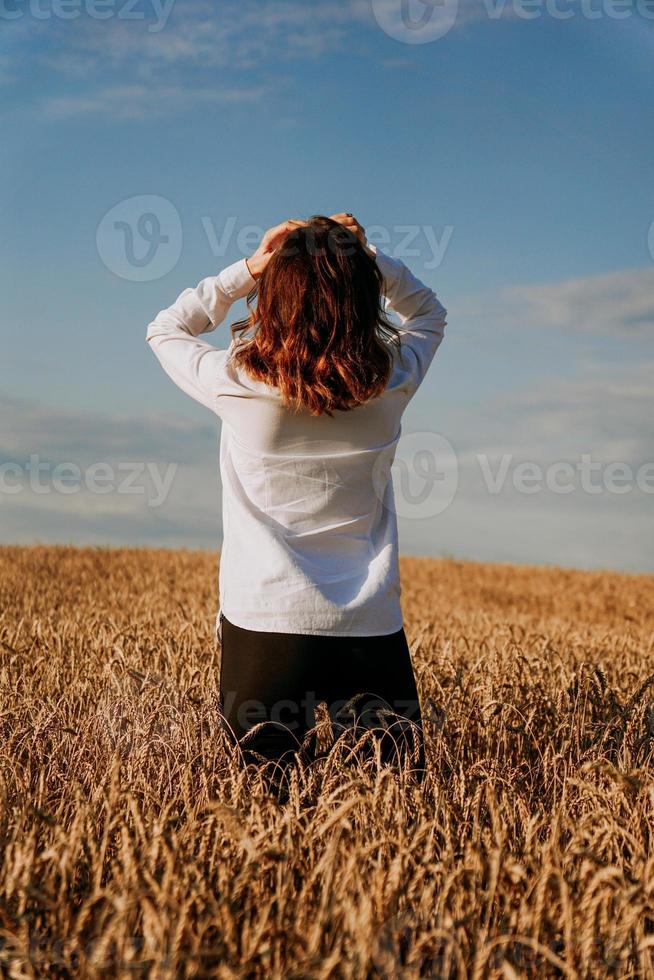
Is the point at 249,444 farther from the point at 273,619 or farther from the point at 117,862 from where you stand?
the point at 117,862

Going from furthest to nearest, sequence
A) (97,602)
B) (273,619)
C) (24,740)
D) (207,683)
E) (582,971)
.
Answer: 1. (97,602)
2. (207,683)
3. (24,740)
4. (273,619)
5. (582,971)

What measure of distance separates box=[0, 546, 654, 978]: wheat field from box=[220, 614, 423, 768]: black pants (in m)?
0.12

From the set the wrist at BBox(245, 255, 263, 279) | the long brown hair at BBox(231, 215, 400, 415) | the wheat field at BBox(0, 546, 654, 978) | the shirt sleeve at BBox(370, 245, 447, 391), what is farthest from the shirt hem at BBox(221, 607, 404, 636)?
the wrist at BBox(245, 255, 263, 279)

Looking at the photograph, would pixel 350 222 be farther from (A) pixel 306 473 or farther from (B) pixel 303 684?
(B) pixel 303 684

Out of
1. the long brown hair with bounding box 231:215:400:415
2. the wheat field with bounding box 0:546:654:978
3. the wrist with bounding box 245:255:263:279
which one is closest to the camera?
the wheat field with bounding box 0:546:654:978

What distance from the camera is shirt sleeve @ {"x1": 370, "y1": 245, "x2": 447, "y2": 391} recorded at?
9.27 ft

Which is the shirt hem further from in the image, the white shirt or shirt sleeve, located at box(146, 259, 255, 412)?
shirt sleeve, located at box(146, 259, 255, 412)

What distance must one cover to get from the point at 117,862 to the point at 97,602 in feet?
20.7

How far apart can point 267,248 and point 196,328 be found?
34 cm

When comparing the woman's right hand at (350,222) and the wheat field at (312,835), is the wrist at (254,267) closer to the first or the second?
the woman's right hand at (350,222)

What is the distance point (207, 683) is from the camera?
4.32 m

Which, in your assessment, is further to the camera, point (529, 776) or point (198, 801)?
point (529, 776)

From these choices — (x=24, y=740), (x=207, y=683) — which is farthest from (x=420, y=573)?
(x=24, y=740)

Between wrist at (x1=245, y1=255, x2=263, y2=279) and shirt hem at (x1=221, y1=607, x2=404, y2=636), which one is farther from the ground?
wrist at (x1=245, y1=255, x2=263, y2=279)
